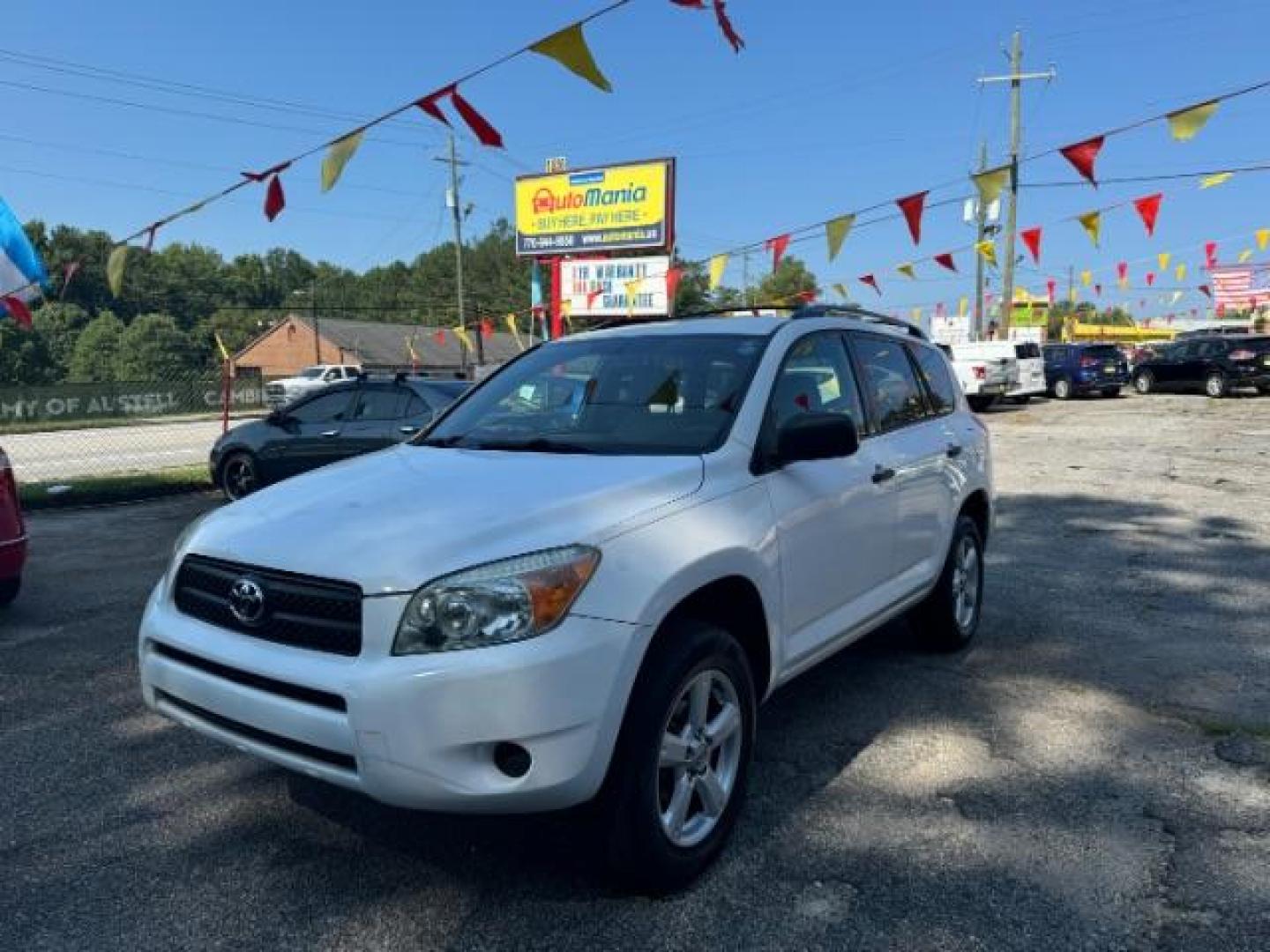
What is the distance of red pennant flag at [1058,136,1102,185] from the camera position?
841 cm

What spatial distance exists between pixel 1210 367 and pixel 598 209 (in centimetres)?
1772

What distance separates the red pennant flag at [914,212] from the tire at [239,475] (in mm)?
7797

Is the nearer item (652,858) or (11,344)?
(652,858)

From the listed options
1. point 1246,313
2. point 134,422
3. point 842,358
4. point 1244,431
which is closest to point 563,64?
point 842,358

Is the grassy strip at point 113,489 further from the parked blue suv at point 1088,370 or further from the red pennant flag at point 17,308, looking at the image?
the parked blue suv at point 1088,370

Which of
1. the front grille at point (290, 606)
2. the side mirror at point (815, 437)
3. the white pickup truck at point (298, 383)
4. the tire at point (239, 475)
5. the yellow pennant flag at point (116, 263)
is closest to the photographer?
the front grille at point (290, 606)

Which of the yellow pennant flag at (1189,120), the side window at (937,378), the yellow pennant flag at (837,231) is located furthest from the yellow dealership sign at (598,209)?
the side window at (937,378)

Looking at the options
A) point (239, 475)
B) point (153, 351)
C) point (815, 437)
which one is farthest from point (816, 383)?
point (153, 351)

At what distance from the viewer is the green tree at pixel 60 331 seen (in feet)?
201

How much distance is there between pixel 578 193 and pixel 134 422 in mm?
18406

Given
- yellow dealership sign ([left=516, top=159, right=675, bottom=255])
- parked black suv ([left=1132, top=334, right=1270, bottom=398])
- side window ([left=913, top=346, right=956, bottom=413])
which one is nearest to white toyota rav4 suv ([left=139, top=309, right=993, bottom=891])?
side window ([left=913, top=346, right=956, bottom=413])

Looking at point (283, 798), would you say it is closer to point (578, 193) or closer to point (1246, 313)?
point (578, 193)

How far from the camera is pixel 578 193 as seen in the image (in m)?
25.4

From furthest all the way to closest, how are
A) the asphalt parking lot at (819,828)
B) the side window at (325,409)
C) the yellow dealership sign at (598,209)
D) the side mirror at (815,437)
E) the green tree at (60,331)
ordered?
the green tree at (60,331)
the yellow dealership sign at (598,209)
the side window at (325,409)
the side mirror at (815,437)
the asphalt parking lot at (819,828)
